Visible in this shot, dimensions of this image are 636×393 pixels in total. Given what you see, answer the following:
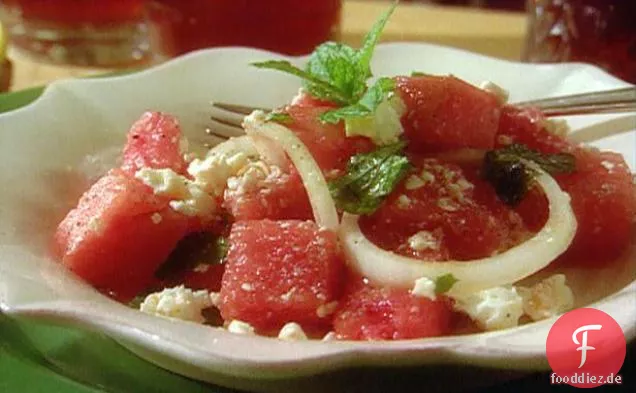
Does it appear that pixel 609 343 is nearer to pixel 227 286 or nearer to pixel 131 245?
pixel 227 286

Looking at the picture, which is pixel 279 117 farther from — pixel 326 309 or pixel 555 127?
pixel 555 127

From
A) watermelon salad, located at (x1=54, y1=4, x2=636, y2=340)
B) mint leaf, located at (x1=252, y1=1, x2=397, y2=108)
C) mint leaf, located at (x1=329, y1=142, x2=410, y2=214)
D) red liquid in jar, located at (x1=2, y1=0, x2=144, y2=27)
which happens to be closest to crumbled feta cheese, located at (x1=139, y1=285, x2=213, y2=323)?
watermelon salad, located at (x1=54, y1=4, x2=636, y2=340)

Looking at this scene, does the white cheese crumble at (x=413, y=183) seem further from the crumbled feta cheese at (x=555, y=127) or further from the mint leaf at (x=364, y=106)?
the crumbled feta cheese at (x=555, y=127)

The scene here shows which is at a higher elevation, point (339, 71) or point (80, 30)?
point (339, 71)

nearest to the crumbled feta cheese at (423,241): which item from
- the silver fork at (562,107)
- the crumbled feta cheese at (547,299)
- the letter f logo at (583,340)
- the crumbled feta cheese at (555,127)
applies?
the crumbled feta cheese at (547,299)

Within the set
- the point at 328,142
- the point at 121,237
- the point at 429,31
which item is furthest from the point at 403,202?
the point at 429,31
